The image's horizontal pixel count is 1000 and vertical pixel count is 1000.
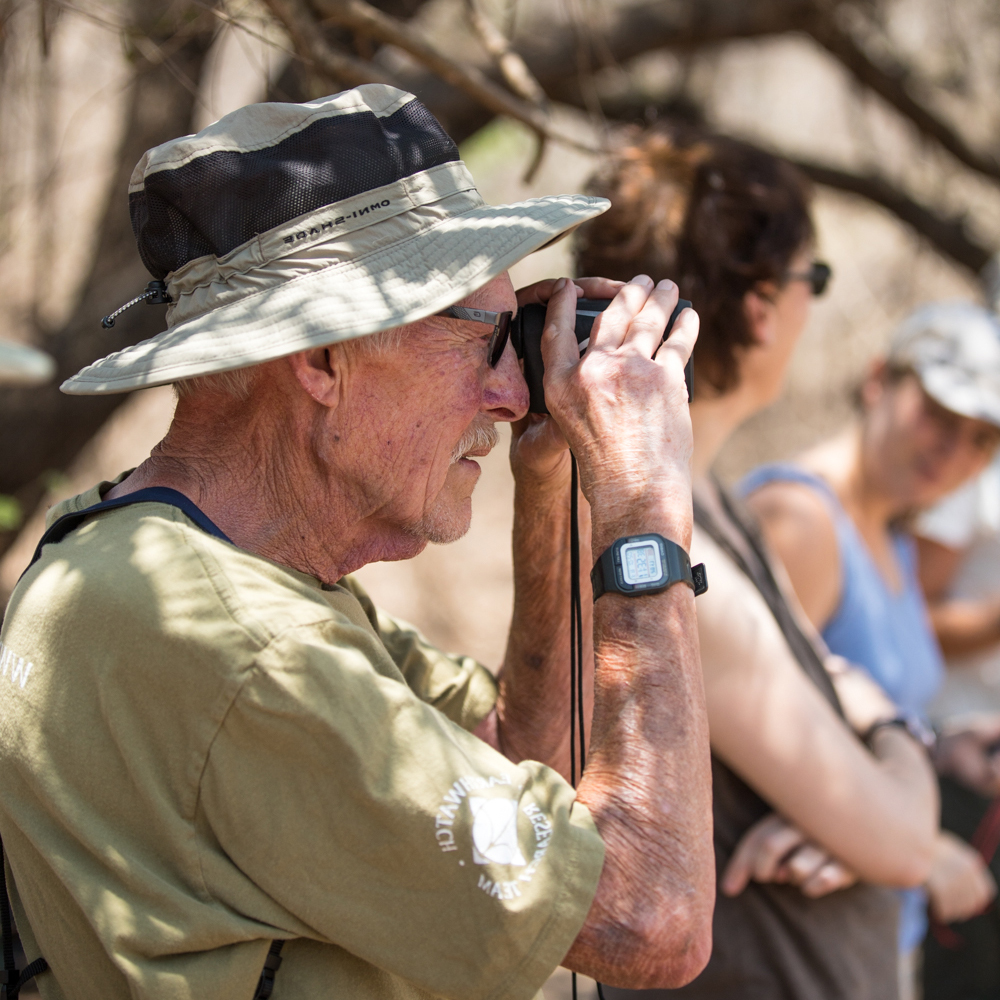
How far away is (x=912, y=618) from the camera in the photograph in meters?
3.19

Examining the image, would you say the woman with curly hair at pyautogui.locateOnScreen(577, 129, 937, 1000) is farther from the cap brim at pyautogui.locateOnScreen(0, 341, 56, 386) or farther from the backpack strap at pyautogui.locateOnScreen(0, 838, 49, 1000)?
the cap brim at pyautogui.locateOnScreen(0, 341, 56, 386)

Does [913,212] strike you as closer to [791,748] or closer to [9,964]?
[791,748]

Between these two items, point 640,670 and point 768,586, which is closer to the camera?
point 640,670

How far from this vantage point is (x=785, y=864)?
2.01 meters

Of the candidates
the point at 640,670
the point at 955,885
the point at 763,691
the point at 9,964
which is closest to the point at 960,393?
the point at 955,885

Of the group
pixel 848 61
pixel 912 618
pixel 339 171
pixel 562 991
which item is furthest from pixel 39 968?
pixel 848 61

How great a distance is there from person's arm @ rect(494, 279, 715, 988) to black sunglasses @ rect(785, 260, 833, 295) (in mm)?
892

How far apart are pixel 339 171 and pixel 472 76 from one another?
4.29 feet

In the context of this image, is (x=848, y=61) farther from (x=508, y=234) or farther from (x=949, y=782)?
(x=508, y=234)

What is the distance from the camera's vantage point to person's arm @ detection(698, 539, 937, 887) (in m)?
1.96

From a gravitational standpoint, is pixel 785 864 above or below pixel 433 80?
below

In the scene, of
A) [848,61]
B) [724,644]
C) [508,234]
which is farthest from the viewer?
A: [848,61]

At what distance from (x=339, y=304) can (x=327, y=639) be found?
1.34 ft

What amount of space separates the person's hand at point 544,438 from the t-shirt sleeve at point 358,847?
63 cm
